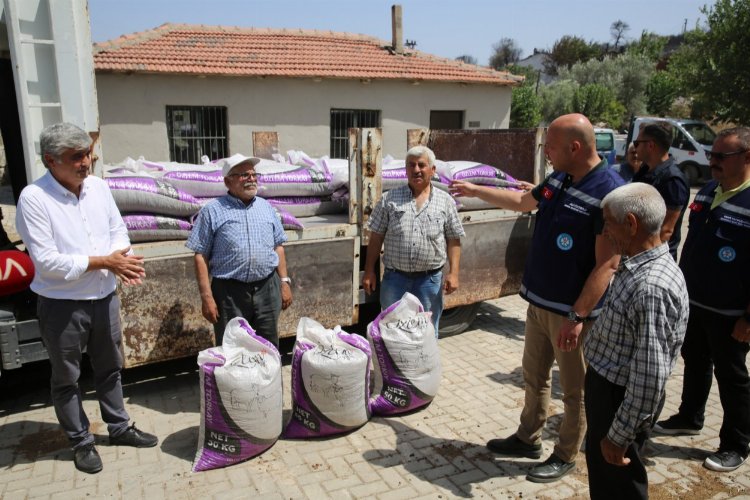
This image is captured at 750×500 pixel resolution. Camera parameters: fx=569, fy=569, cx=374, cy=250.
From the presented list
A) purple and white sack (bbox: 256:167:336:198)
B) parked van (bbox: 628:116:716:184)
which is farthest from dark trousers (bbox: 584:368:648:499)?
parked van (bbox: 628:116:716:184)

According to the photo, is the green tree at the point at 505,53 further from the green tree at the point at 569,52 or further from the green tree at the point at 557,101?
the green tree at the point at 557,101

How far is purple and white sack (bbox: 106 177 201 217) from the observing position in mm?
3631

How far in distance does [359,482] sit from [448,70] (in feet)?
46.9

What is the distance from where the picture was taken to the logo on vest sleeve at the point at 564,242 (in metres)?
2.79

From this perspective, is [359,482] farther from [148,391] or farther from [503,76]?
[503,76]

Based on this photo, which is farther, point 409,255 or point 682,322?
point 409,255

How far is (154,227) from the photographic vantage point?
3.67m

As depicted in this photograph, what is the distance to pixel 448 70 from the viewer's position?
51.8ft

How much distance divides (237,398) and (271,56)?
42.1 ft

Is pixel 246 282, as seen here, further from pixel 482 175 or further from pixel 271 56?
pixel 271 56

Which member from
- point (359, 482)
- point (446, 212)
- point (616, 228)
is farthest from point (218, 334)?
point (616, 228)

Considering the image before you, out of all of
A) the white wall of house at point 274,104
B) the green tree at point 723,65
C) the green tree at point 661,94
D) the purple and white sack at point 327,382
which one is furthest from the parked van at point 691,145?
the green tree at point 661,94

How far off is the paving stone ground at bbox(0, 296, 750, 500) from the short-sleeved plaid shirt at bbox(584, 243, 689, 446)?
115 cm

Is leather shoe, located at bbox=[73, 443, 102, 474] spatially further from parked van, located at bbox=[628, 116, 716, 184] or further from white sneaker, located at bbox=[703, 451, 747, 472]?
parked van, located at bbox=[628, 116, 716, 184]
